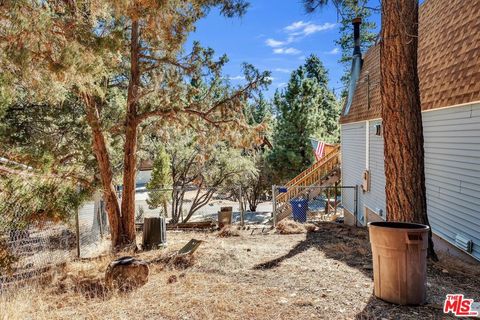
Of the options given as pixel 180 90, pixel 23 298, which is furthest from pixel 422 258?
pixel 180 90

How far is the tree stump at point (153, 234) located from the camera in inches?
364

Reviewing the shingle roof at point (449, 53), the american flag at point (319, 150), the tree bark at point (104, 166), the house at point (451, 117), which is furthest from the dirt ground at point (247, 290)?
the american flag at point (319, 150)

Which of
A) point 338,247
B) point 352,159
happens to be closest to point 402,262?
point 338,247

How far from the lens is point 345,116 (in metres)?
14.5

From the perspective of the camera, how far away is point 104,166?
8.88m

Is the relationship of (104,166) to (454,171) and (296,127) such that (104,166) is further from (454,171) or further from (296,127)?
(296,127)

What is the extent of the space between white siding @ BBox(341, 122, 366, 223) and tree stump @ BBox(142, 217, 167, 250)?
25.4ft

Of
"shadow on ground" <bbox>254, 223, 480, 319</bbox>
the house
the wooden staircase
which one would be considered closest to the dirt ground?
"shadow on ground" <bbox>254, 223, 480, 319</bbox>

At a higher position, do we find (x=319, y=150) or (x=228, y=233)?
(x=319, y=150)

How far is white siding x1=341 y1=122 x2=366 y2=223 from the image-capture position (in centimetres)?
1288

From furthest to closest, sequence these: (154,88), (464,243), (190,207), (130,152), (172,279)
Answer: (190,207) → (130,152) → (154,88) → (464,243) → (172,279)

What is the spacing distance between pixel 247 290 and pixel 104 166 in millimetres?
5922

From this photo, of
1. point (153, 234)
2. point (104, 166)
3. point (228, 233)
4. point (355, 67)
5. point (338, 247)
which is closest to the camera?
point (338, 247)

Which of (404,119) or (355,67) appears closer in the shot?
(404,119)
